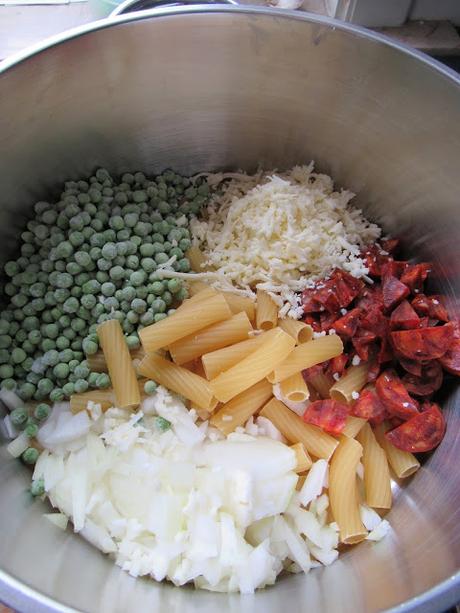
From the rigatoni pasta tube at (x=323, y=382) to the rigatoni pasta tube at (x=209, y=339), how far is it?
0.25 metres

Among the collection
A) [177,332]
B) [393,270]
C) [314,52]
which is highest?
[314,52]

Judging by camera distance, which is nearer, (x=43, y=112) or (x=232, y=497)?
(x=232, y=497)

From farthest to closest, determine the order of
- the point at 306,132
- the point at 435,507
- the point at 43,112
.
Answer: the point at 306,132 < the point at 43,112 < the point at 435,507

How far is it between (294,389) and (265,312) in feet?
0.86

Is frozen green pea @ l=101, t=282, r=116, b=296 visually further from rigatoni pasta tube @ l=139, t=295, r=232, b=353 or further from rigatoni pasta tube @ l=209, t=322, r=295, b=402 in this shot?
rigatoni pasta tube @ l=209, t=322, r=295, b=402

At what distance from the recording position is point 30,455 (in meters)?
1.35

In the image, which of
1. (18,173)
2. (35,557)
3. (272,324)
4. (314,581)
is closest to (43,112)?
(18,173)

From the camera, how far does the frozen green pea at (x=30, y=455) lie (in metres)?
1.35

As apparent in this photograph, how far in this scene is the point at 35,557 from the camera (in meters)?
1.16

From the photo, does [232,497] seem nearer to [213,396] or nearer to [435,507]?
[213,396]

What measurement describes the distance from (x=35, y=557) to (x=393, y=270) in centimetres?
123

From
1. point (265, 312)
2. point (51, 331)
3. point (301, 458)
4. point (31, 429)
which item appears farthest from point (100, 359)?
point (301, 458)

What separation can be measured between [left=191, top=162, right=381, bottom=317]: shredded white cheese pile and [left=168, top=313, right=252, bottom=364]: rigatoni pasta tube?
0.15 meters

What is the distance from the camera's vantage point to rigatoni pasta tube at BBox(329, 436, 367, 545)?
50.4 inches
